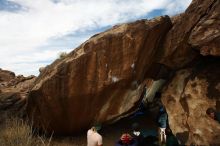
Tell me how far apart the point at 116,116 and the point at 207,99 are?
110 inches

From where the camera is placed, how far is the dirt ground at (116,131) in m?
11.3

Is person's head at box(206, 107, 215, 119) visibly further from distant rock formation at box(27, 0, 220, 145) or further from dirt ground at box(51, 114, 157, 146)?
dirt ground at box(51, 114, 157, 146)

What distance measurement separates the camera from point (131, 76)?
10602mm

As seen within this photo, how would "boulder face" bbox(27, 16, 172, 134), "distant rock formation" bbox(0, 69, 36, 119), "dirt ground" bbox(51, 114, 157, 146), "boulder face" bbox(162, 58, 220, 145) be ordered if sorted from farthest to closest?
"distant rock formation" bbox(0, 69, 36, 119) < "dirt ground" bbox(51, 114, 157, 146) < "boulder face" bbox(27, 16, 172, 134) < "boulder face" bbox(162, 58, 220, 145)

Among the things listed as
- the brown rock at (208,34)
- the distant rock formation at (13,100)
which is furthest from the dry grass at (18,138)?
the brown rock at (208,34)

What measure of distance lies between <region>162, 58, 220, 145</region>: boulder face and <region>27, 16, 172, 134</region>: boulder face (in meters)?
1.07

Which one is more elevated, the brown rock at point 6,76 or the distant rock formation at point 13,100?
the brown rock at point 6,76

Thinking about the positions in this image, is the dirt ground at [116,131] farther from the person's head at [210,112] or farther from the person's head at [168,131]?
the person's head at [210,112]

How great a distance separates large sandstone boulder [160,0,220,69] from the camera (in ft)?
30.8

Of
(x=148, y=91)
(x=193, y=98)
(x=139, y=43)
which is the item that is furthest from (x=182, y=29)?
(x=148, y=91)

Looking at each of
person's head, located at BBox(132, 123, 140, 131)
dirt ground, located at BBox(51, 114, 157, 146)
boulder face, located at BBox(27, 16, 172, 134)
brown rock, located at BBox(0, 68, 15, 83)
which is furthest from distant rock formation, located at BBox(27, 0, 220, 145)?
brown rock, located at BBox(0, 68, 15, 83)

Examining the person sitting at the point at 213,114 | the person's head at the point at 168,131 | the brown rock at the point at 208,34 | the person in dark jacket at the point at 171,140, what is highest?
the brown rock at the point at 208,34

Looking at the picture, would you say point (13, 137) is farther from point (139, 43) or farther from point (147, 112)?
point (147, 112)

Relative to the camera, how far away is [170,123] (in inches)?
408
